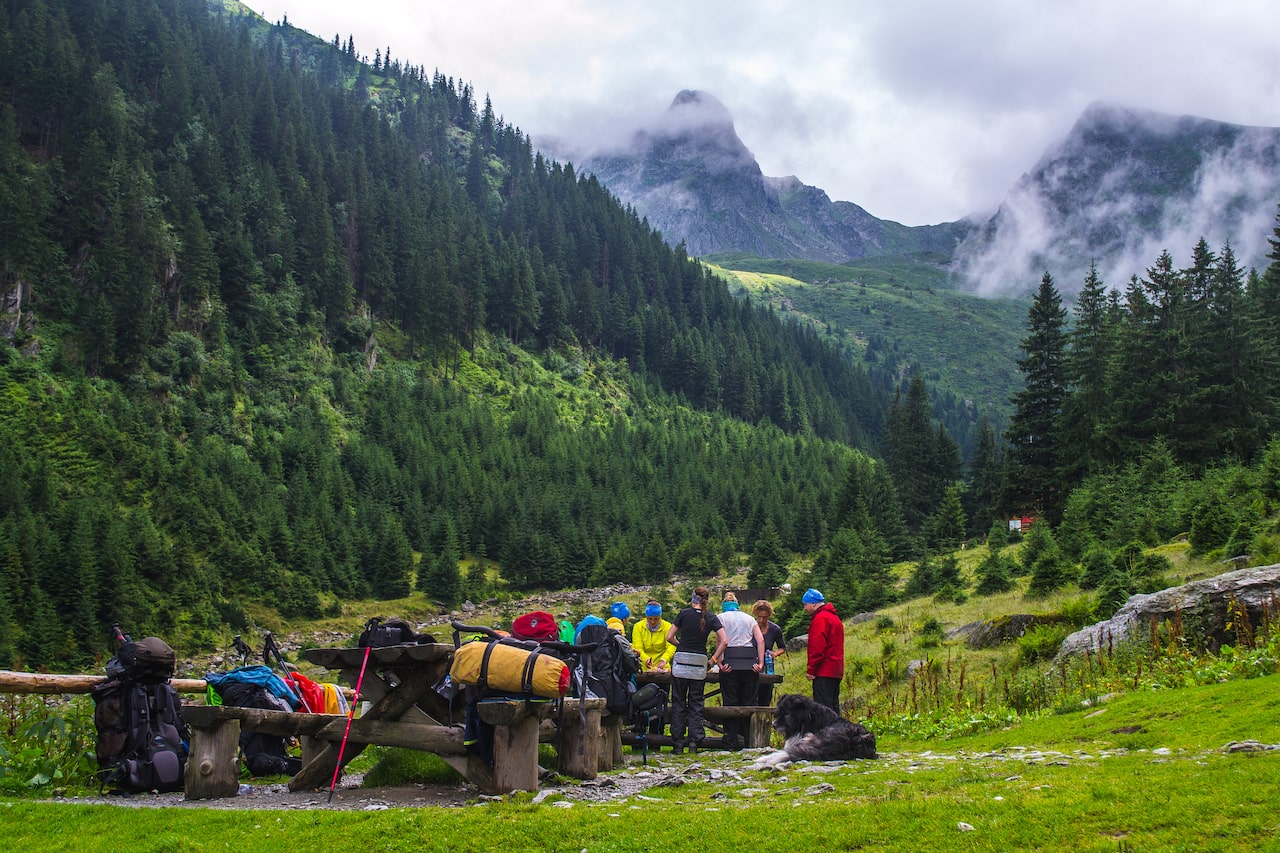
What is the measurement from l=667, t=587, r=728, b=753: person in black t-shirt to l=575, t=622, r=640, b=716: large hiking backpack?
1.42 m

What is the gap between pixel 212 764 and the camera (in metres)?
10.8

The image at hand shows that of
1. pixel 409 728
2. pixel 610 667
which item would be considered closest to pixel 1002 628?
pixel 610 667

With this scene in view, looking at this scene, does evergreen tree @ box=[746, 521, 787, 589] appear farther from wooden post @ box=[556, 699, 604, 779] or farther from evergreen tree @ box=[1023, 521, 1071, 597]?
wooden post @ box=[556, 699, 604, 779]

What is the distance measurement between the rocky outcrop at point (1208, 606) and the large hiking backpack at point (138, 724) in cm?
1552

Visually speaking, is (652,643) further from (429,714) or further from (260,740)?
(260,740)

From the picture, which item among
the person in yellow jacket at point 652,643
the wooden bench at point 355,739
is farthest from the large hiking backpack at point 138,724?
the person in yellow jacket at point 652,643

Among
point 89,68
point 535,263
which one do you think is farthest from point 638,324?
point 89,68

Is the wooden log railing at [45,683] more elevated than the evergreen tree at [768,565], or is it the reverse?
the wooden log railing at [45,683]

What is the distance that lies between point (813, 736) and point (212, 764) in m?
7.95

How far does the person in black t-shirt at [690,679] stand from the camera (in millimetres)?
15250

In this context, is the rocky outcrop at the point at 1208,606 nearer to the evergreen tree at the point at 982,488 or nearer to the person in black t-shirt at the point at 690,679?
the person in black t-shirt at the point at 690,679

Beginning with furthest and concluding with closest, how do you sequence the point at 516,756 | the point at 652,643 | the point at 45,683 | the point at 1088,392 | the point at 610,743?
the point at 1088,392, the point at 652,643, the point at 610,743, the point at 45,683, the point at 516,756

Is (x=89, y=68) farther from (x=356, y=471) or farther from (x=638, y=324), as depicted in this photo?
(x=638, y=324)

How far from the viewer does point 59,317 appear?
296 ft
